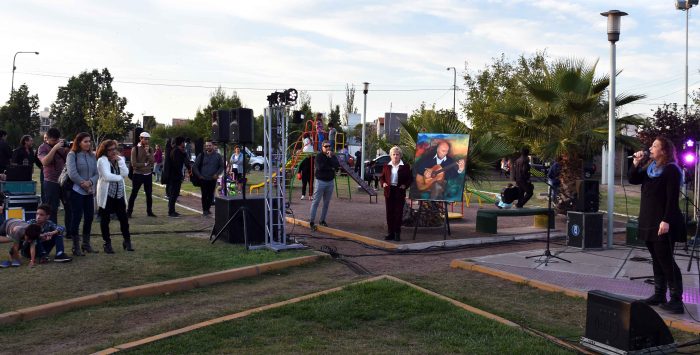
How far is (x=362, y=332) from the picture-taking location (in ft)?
18.7

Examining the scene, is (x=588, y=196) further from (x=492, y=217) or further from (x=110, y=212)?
(x=110, y=212)

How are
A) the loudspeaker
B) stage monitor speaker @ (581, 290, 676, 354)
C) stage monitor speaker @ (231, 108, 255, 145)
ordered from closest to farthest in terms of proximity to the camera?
stage monitor speaker @ (581, 290, 676, 354) → stage monitor speaker @ (231, 108, 255, 145) → the loudspeaker

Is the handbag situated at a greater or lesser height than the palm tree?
lesser

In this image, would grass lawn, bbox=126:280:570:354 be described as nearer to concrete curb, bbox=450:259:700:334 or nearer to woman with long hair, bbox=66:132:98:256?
concrete curb, bbox=450:259:700:334

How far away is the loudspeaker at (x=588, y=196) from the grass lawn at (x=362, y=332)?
5.28 m

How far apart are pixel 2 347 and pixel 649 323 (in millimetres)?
5339

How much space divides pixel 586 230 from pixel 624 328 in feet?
19.5

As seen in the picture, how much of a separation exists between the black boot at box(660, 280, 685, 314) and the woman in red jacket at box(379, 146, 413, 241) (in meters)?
5.26

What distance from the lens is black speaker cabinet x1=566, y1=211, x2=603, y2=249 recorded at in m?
10.5

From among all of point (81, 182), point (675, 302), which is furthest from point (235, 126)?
point (675, 302)

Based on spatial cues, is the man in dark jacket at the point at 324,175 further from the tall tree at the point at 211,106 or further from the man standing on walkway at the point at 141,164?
the tall tree at the point at 211,106

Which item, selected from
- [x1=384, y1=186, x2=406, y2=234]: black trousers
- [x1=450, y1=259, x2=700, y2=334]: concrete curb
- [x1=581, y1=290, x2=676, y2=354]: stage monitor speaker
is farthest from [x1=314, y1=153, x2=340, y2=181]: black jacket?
[x1=581, y1=290, x2=676, y2=354]: stage monitor speaker

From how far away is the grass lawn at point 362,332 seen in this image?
5168 mm

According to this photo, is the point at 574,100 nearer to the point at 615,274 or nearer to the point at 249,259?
the point at 615,274
